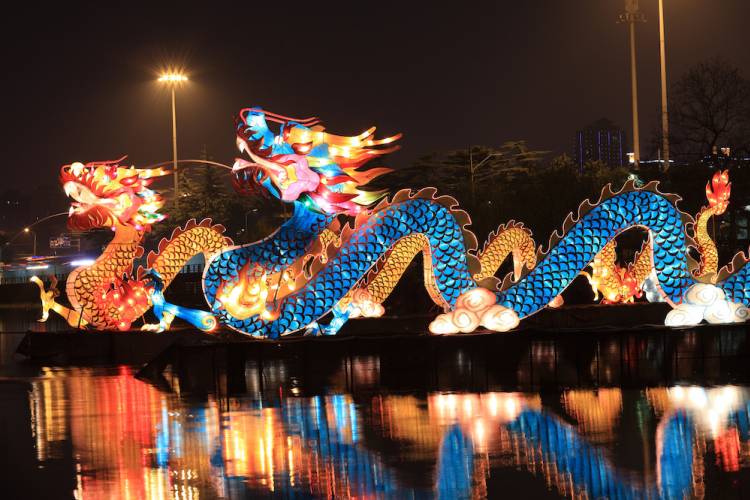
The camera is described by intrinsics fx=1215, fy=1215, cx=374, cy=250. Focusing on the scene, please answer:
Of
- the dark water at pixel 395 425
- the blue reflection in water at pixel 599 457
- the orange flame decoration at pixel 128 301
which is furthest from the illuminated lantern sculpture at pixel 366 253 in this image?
the blue reflection in water at pixel 599 457

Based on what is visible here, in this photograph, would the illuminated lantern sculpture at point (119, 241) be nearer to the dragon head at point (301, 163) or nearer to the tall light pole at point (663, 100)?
the dragon head at point (301, 163)

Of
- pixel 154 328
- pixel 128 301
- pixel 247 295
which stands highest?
pixel 247 295

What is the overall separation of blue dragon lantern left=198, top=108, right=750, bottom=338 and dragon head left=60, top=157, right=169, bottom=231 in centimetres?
573

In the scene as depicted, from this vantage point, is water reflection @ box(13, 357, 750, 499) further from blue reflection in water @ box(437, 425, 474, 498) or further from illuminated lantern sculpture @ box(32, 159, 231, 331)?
illuminated lantern sculpture @ box(32, 159, 231, 331)

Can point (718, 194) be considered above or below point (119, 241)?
above

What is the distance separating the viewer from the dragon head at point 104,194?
25766mm

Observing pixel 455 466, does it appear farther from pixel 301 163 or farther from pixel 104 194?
pixel 104 194

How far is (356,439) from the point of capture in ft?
42.2

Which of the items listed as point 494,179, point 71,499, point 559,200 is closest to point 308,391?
point 71,499

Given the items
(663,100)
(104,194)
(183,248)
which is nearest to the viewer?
(183,248)

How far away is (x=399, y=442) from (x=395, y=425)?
120cm

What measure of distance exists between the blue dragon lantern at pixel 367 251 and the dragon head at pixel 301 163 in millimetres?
17

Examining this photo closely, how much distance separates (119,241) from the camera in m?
26.3

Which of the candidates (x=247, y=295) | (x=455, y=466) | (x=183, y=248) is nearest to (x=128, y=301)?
(x=183, y=248)
